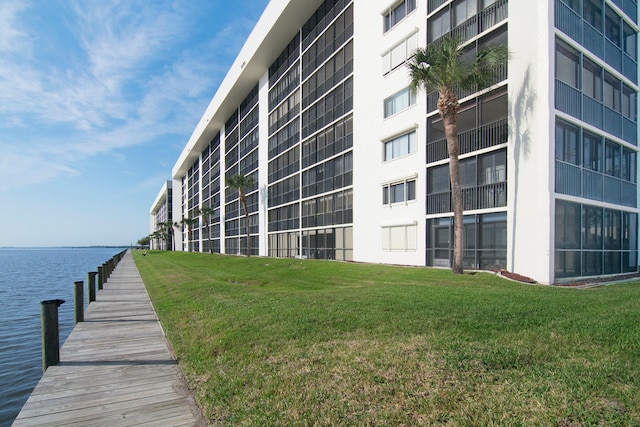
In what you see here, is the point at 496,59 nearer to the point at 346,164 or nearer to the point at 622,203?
the point at 622,203

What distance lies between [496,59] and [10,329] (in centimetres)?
1946

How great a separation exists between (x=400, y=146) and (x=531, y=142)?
26.8 ft

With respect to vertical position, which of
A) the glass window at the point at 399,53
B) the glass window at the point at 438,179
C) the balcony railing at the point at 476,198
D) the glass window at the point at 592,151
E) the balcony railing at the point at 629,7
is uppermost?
the balcony railing at the point at 629,7

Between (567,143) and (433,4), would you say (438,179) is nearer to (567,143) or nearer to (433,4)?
(567,143)

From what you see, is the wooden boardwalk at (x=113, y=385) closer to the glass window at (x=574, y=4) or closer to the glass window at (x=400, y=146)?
the glass window at (x=400, y=146)

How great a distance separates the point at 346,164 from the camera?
27328 millimetres

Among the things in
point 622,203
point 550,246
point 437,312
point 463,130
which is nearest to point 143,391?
point 437,312

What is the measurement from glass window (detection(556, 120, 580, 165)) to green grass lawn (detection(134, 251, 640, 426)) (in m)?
7.75

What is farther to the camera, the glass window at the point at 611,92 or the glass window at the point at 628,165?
the glass window at the point at 628,165

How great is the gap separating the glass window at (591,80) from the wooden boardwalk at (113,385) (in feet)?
62.2

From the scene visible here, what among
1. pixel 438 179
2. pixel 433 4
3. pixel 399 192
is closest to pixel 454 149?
pixel 438 179

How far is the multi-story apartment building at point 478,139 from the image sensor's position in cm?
1493

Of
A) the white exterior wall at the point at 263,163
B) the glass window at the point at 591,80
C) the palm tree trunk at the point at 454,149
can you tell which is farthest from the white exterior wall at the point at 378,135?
the white exterior wall at the point at 263,163

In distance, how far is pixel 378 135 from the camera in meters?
23.4
